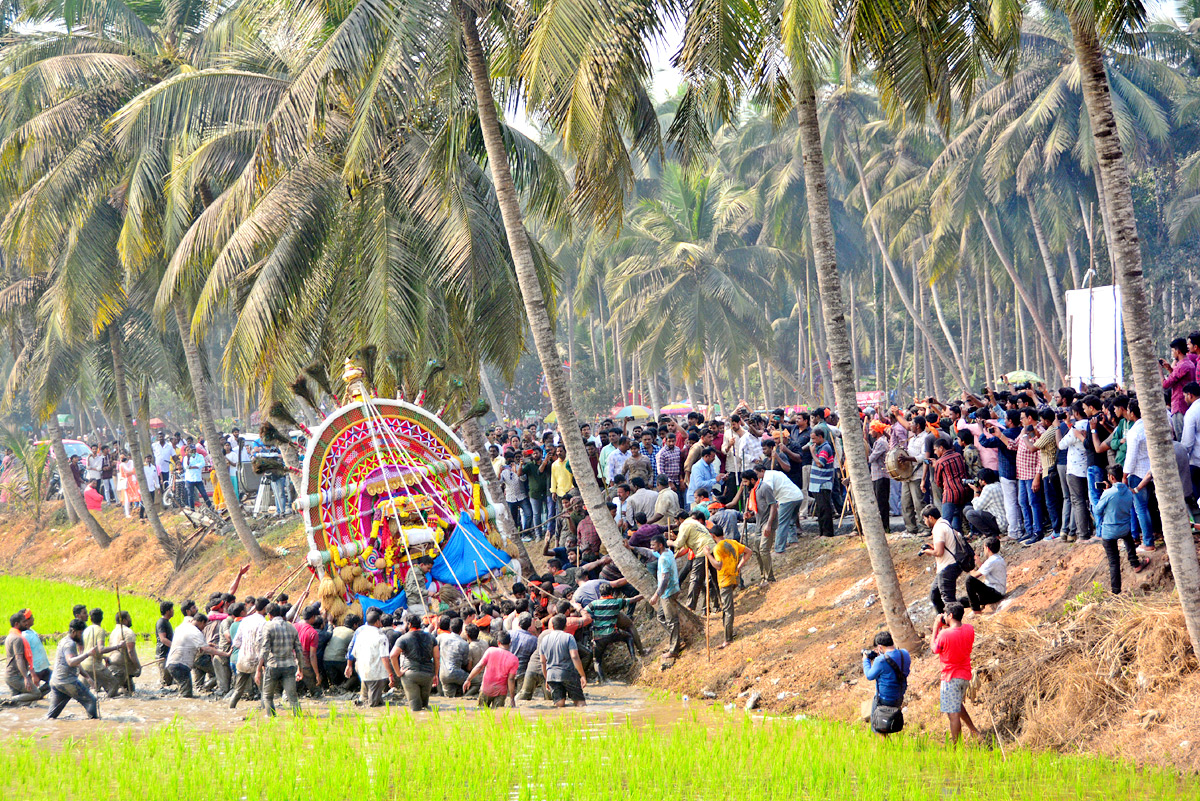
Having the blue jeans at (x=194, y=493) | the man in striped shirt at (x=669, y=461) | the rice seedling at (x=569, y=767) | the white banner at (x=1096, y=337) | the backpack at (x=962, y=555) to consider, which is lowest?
the rice seedling at (x=569, y=767)

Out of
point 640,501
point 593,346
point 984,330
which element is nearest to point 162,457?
point 640,501

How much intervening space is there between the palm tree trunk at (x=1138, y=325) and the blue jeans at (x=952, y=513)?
432 cm

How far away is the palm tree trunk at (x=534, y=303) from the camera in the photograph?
15.9 metres

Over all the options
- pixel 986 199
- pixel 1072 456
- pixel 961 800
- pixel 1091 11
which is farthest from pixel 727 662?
pixel 986 199

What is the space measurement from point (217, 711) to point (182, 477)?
18.0m

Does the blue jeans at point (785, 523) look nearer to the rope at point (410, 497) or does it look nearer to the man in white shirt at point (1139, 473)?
the rope at point (410, 497)

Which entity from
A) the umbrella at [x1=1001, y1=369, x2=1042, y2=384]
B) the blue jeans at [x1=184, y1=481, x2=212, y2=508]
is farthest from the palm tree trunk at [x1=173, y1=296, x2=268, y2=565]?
the umbrella at [x1=1001, y1=369, x2=1042, y2=384]

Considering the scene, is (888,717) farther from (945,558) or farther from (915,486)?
(915,486)

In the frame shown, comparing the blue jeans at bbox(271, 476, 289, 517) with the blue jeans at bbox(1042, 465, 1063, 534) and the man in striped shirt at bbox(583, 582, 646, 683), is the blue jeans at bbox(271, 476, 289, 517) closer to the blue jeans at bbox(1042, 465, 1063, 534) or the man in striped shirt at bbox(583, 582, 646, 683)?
the man in striped shirt at bbox(583, 582, 646, 683)

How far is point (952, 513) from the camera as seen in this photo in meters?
14.5

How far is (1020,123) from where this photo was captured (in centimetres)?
3238

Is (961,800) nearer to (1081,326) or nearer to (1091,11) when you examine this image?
(1091,11)

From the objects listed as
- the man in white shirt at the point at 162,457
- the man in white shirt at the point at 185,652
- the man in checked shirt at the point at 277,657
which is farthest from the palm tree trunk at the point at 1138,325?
the man in white shirt at the point at 162,457

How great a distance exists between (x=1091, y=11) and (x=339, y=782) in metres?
9.17
